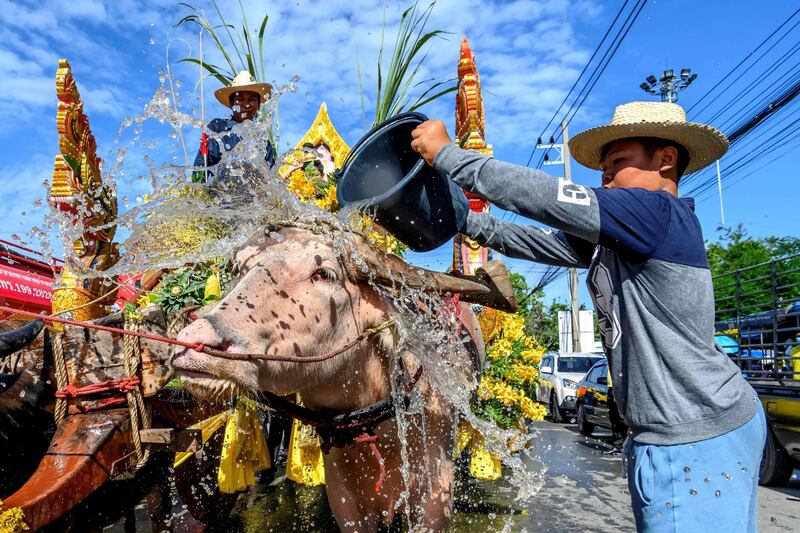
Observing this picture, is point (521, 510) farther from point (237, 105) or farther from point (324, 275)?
point (237, 105)

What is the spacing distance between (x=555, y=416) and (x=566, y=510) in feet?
31.7

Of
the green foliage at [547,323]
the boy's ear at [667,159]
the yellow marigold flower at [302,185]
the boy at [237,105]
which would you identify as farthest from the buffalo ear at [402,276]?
the green foliage at [547,323]

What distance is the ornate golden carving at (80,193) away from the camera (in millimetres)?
3844

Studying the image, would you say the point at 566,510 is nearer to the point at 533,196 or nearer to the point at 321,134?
the point at 321,134

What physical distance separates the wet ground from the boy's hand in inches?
111

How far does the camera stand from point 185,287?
334 centimetres

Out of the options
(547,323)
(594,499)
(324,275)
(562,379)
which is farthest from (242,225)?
(547,323)

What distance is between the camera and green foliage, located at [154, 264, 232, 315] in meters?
3.27

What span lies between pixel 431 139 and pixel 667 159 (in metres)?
0.87

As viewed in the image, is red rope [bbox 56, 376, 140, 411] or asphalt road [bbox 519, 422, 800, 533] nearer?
red rope [bbox 56, 376, 140, 411]

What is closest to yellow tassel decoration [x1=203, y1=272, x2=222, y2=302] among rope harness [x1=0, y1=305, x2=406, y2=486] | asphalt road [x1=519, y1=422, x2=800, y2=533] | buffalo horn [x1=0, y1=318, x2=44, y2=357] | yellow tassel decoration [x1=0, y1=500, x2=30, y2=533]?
rope harness [x1=0, y1=305, x2=406, y2=486]

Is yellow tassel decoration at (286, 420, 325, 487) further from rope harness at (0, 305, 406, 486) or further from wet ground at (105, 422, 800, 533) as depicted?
rope harness at (0, 305, 406, 486)

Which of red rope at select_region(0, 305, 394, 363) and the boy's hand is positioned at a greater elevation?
the boy's hand

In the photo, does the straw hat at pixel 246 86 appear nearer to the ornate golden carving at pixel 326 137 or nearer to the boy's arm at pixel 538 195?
the ornate golden carving at pixel 326 137
